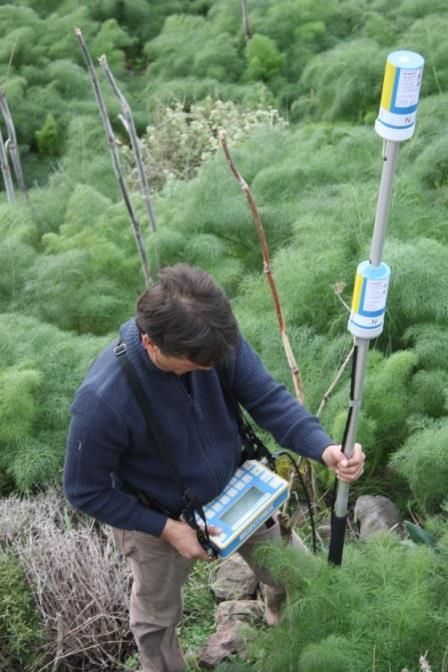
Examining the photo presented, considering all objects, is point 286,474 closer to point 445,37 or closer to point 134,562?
point 134,562

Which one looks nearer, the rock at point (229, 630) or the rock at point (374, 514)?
the rock at point (229, 630)

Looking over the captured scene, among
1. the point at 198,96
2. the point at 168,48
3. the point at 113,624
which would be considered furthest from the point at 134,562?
the point at 168,48

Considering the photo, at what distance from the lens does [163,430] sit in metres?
2.42

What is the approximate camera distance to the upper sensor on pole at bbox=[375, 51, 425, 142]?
173cm

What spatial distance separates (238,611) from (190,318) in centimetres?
160

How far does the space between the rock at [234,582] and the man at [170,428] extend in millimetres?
666

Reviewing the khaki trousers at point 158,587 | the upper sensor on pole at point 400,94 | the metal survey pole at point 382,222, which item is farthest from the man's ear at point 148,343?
the upper sensor on pole at point 400,94

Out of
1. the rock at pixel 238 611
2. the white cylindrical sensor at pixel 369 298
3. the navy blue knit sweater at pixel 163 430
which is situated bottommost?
the rock at pixel 238 611

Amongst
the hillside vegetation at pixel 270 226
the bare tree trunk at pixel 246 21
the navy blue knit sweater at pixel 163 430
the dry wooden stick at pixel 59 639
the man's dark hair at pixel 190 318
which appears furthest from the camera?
the bare tree trunk at pixel 246 21

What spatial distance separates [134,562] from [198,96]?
586 centimetres

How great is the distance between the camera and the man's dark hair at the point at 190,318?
Answer: 2.12m

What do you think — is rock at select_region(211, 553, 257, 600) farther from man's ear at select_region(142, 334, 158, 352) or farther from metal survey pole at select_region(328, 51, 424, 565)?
man's ear at select_region(142, 334, 158, 352)

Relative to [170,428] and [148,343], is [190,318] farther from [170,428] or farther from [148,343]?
[170,428]

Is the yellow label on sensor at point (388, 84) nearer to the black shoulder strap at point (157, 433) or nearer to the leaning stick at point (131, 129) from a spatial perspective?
the black shoulder strap at point (157, 433)
